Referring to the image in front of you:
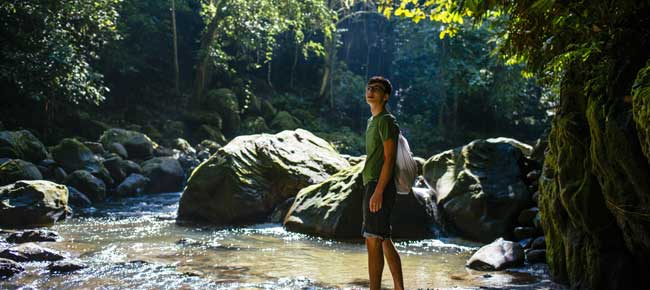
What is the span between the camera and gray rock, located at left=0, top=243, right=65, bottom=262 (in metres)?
6.30

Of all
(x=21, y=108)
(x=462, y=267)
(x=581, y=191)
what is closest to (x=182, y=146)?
(x=21, y=108)

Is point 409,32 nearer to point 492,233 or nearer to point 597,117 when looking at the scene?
point 492,233

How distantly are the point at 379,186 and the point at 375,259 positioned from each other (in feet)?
1.96

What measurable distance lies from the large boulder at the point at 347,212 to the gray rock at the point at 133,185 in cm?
612

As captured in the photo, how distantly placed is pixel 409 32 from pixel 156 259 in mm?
25444

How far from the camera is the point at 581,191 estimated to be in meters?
4.79

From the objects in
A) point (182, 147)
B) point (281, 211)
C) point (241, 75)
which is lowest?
point (281, 211)

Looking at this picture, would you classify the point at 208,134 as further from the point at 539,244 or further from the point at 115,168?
the point at 539,244

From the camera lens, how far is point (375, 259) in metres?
4.38

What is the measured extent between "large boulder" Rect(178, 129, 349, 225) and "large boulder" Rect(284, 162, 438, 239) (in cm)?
113

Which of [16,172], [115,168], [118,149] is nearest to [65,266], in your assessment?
[16,172]

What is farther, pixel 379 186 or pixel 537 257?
pixel 537 257

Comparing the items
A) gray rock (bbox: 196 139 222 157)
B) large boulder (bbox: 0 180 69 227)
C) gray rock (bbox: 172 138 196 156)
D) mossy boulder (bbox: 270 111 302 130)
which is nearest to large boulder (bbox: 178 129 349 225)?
large boulder (bbox: 0 180 69 227)

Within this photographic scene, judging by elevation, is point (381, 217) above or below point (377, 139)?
below
